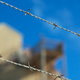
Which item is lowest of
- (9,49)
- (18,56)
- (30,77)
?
(30,77)

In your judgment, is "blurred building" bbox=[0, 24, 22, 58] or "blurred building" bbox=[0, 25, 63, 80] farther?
"blurred building" bbox=[0, 24, 22, 58]

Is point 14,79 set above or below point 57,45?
below

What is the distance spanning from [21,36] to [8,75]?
1.57m

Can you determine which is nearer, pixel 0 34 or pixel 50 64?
pixel 50 64

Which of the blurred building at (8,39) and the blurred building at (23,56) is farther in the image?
the blurred building at (8,39)

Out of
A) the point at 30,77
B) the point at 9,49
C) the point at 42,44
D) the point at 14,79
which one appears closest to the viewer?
the point at 42,44

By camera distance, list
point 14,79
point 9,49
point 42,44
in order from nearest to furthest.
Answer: point 42,44 < point 14,79 < point 9,49

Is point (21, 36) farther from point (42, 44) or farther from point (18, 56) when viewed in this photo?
point (42, 44)

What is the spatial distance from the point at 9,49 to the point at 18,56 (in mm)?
1294

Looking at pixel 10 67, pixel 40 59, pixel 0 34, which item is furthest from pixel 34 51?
pixel 0 34

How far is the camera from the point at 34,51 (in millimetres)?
6707

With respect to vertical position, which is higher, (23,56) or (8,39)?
(8,39)

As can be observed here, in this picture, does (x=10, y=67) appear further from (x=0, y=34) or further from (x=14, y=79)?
(x=0, y=34)

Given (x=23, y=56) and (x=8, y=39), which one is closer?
(x=23, y=56)
